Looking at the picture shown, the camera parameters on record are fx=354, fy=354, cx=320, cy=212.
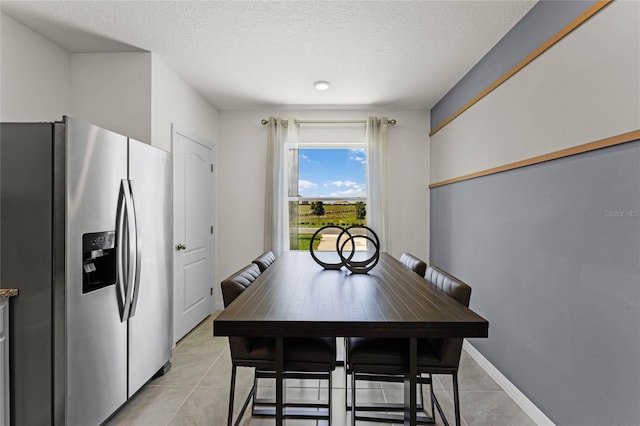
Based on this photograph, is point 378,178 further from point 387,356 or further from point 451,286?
point 387,356

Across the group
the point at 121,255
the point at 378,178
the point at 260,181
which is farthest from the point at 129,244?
the point at 378,178

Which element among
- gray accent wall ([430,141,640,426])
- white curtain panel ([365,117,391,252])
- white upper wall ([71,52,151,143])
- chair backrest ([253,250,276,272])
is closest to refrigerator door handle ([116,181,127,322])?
chair backrest ([253,250,276,272])

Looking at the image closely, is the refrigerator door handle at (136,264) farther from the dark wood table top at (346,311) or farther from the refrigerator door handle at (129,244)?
the dark wood table top at (346,311)

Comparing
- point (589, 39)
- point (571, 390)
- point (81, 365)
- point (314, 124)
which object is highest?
point (314, 124)

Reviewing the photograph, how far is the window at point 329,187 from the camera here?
465 cm

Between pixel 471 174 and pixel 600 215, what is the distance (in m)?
1.54

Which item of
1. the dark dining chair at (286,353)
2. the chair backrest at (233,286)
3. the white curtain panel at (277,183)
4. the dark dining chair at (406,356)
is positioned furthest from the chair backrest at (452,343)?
the white curtain panel at (277,183)

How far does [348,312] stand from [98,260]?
1.50 m

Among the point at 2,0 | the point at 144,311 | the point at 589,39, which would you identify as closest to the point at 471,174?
the point at 589,39

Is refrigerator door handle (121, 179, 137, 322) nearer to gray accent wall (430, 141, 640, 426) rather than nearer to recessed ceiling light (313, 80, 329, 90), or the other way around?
recessed ceiling light (313, 80, 329, 90)

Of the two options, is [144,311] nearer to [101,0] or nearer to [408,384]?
[408,384]

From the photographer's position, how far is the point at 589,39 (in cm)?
171

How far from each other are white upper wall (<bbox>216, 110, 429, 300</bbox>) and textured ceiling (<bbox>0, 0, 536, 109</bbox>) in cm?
86

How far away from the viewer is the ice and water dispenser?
74.7 inches
